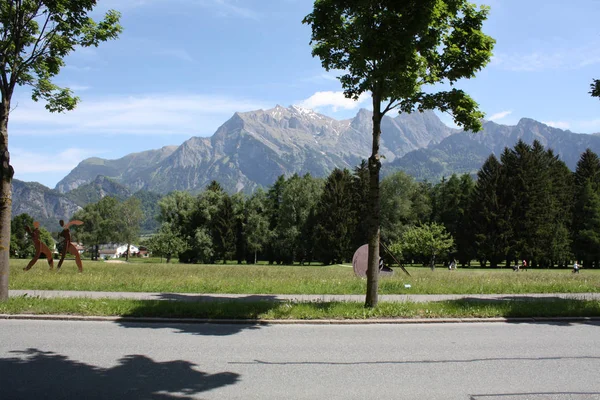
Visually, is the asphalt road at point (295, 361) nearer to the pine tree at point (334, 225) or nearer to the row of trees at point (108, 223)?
the pine tree at point (334, 225)

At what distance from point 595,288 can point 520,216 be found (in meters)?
50.6

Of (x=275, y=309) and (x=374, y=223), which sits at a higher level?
(x=374, y=223)

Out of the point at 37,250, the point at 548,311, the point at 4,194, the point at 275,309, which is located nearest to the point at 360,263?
the point at 548,311

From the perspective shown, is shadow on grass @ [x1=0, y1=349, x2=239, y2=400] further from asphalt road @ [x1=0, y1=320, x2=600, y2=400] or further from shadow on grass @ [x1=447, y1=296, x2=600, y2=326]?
shadow on grass @ [x1=447, y1=296, x2=600, y2=326]

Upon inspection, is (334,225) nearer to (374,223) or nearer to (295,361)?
(374,223)

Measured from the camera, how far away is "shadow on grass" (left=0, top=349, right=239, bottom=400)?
20.8 ft

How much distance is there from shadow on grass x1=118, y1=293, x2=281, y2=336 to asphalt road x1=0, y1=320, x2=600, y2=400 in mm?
126

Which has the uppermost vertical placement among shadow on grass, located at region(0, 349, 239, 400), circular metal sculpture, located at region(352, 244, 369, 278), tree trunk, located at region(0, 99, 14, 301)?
tree trunk, located at region(0, 99, 14, 301)

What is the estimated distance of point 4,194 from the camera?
12.7 meters

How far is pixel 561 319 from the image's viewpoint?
40.8ft

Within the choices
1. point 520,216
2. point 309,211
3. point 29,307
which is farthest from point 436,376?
point 309,211

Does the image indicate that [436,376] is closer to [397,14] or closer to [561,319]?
[561,319]

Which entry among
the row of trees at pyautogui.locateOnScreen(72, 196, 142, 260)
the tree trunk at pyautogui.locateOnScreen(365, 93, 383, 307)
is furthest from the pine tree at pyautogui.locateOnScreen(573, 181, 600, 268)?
the row of trees at pyautogui.locateOnScreen(72, 196, 142, 260)

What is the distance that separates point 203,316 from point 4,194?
6643 mm
